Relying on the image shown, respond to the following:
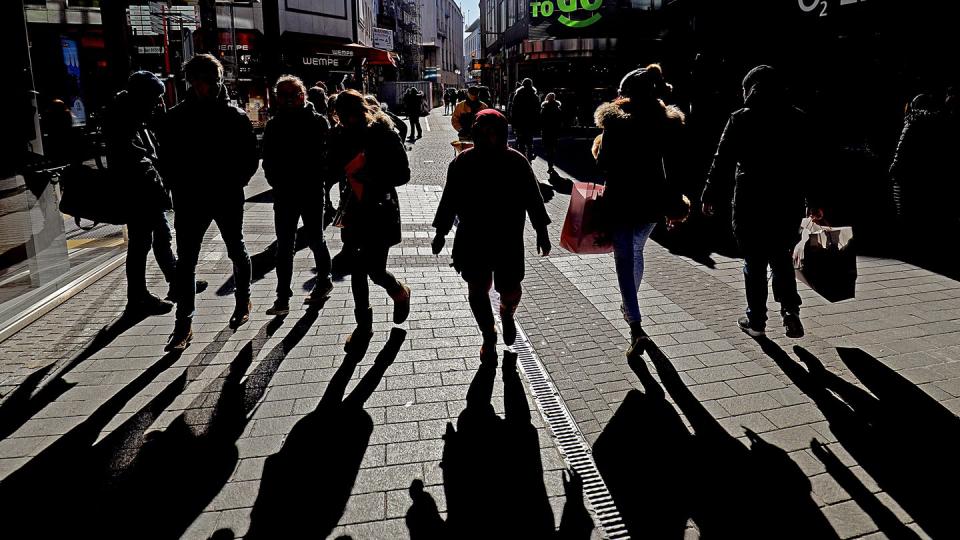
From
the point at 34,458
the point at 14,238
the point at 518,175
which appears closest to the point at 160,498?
the point at 34,458

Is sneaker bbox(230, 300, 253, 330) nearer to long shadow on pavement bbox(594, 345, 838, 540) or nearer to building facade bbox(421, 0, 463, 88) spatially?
long shadow on pavement bbox(594, 345, 838, 540)

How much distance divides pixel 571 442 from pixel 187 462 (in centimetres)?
191

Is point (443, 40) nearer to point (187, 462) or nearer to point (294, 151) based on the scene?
point (294, 151)

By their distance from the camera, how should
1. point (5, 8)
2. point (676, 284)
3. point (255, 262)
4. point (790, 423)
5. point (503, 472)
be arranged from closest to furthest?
point (503, 472), point (790, 423), point (5, 8), point (676, 284), point (255, 262)

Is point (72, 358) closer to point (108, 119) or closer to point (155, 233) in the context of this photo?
point (155, 233)

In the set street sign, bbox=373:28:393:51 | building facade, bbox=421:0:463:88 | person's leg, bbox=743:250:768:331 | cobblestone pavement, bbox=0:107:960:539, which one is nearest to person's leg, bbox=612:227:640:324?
cobblestone pavement, bbox=0:107:960:539

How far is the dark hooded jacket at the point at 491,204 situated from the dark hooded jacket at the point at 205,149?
1.55 m

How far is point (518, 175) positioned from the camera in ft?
13.2

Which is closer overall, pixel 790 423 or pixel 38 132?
pixel 790 423

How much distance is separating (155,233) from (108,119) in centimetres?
94

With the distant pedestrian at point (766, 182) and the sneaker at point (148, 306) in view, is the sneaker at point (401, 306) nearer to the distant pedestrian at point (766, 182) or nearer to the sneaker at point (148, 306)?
the sneaker at point (148, 306)

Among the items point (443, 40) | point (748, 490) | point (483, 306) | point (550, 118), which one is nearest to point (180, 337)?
point (483, 306)

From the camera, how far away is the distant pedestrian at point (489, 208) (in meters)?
4.00

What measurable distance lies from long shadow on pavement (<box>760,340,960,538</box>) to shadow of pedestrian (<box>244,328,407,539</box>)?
7.59 ft
